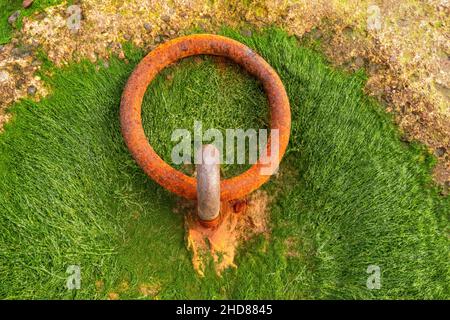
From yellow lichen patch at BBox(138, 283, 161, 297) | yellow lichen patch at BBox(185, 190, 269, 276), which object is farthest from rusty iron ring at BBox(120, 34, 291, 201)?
yellow lichen patch at BBox(138, 283, 161, 297)

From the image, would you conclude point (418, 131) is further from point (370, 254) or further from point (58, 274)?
point (58, 274)

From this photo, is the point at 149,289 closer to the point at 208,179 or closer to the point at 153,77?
the point at 208,179

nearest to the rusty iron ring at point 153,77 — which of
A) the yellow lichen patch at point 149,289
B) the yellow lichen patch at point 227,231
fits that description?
the yellow lichen patch at point 227,231

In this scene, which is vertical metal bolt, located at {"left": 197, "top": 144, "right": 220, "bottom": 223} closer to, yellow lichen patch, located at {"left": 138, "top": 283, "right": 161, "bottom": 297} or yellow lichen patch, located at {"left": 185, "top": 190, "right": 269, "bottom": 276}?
yellow lichen patch, located at {"left": 185, "top": 190, "right": 269, "bottom": 276}

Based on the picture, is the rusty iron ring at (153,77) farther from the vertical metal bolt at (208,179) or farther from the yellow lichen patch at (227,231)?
the yellow lichen patch at (227,231)

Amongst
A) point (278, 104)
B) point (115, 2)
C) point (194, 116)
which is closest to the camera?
point (278, 104)
